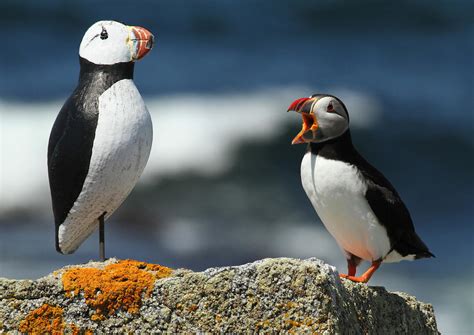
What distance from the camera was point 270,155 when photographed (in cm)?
1925

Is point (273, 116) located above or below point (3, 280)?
below

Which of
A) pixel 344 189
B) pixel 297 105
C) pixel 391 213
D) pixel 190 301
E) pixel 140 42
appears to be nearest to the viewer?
pixel 190 301

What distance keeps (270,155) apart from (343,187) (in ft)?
42.2

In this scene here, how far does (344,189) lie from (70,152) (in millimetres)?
1682

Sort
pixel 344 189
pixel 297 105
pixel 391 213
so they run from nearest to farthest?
pixel 344 189
pixel 297 105
pixel 391 213

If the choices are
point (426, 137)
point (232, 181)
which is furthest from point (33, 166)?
point (426, 137)

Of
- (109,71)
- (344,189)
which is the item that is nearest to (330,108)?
(344,189)

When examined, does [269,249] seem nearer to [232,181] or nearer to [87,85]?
[232,181]

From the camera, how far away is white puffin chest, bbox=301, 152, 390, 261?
639 cm

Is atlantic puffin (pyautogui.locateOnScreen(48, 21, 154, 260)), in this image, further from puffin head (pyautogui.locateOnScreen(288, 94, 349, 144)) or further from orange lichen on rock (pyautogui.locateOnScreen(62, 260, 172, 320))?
puffin head (pyautogui.locateOnScreen(288, 94, 349, 144))

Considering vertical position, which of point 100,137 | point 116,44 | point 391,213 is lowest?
point 391,213

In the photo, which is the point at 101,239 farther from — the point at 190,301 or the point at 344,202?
the point at 344,202

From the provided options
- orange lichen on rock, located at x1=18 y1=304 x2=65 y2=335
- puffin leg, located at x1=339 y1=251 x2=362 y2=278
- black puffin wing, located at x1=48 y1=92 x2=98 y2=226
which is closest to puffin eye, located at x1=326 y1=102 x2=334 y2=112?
puffin leg, located at x1=339 y1=251 x2=362 y2=278

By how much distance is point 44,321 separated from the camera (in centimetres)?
552
